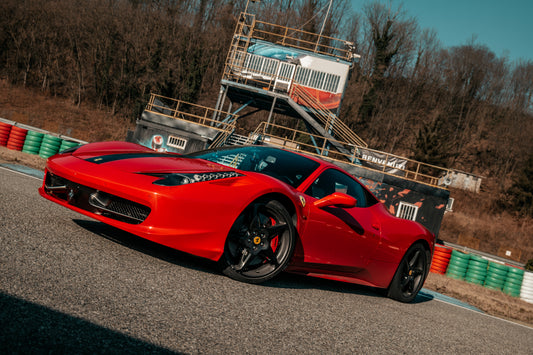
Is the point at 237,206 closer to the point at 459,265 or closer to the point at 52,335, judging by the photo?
the point at 52,335

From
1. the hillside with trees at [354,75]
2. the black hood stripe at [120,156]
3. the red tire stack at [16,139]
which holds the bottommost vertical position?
the red tire stack at [16,139]

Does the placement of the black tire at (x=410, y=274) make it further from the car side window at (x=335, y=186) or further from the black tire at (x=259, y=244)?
the black tire at (x=259, y=244)

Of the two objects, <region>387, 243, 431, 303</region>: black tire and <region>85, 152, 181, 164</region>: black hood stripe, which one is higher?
<region>85, 152, 181, 164</region>: black hood stripe

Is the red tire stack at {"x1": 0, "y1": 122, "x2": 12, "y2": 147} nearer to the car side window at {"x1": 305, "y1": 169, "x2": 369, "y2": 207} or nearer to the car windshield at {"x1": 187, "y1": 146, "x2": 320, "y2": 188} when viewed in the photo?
the car windshield at {"x1": 187, "y1": 146, "x2": 320, "y2": 188}

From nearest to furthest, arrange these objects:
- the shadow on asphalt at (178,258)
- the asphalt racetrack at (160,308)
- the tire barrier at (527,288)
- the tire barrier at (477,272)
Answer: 1. the asphalt racetrack at (160,308)
2. the shadow on asphalt at (178,258)
3. the tire barrier at (527,288)
4. the tire barrier at (477,272)

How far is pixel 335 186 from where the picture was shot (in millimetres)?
4887

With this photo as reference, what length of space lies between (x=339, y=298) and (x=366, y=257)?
2.13ft

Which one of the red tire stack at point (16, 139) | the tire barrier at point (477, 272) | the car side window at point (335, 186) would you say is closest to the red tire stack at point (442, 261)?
the tire barrier at point (477, 272)

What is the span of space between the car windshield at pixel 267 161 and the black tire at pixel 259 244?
0.58 meters

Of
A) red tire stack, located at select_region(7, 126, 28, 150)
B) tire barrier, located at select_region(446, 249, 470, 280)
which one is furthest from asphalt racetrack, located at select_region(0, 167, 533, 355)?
red tire stack, located at select_region(7, 126, 28, 150)

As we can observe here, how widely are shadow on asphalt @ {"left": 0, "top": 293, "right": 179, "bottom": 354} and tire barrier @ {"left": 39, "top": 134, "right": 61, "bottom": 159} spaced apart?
47.5ft

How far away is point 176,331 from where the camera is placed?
2.23 m

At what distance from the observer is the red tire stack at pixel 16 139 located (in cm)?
1563

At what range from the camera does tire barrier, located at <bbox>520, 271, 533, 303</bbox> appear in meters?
12.4
